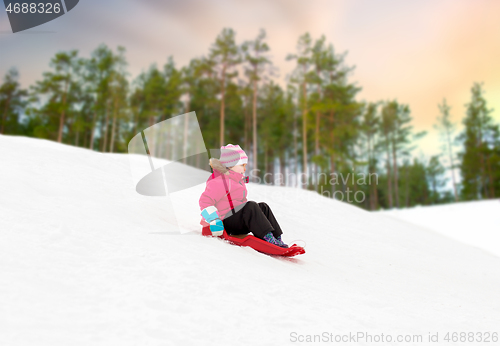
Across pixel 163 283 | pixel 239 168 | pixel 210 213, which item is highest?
pixel 239 168

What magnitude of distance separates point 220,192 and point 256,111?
24.1 meters

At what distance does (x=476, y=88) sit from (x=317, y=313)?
110ft

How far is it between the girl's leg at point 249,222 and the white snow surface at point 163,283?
0.77 ft

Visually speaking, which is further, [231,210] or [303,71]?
[303,71]

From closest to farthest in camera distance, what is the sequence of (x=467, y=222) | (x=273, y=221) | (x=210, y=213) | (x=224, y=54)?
(x=210, y=213) < (x=273, y=221) < (x=467, y=222) < (x=224, y=54)

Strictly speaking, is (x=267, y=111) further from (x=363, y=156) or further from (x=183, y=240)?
(x=183, y=240)

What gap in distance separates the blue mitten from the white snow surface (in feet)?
0.49

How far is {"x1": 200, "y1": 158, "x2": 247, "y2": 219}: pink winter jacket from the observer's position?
312 cm

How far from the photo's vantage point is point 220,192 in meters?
3.15

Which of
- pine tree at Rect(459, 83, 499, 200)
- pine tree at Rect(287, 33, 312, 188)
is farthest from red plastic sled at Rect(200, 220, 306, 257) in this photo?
Answer: pine tree at Rect(459, 83, 499, 200)

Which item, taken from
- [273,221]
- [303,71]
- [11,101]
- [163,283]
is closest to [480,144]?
[303,71]

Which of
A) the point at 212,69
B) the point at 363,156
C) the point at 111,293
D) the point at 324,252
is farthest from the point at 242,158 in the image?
the point at 363,156

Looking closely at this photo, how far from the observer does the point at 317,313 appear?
6.52 feet

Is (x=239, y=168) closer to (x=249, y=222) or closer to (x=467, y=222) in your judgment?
(x=249, y=222)
